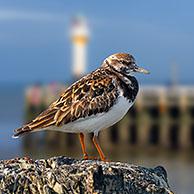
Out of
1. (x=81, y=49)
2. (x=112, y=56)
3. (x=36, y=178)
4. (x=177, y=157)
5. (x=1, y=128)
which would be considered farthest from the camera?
(x=1, y=128)

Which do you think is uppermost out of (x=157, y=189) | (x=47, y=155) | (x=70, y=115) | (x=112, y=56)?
(x=112, y=56)

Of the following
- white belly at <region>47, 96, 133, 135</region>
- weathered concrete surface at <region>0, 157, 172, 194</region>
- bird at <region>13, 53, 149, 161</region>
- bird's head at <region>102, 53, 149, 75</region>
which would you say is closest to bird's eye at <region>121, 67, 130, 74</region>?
bird's head at <region>102, 53, 149, 75</region>

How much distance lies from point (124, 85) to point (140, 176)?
2.23m

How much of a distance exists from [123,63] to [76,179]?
2861 mm

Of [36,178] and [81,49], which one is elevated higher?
[81,49]

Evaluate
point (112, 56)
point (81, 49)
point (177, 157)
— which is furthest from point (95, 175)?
point (81, 49)

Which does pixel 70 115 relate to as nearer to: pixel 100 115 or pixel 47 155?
pixel 100 115

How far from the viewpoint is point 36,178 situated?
5.04 meters

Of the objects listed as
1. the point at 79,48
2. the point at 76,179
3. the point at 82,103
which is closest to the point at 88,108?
the point at 82,103

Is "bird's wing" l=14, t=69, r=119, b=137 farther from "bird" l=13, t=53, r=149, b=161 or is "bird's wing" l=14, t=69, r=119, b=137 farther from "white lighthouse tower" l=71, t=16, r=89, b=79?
"white lighthouse tower" l=71, t=16, r=89, b=79

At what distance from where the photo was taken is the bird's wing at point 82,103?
728 centimetres

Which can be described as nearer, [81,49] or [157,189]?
[157,189]

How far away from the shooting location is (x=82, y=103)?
7324 millimetres

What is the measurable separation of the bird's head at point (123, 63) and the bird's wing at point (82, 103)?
28 cm
